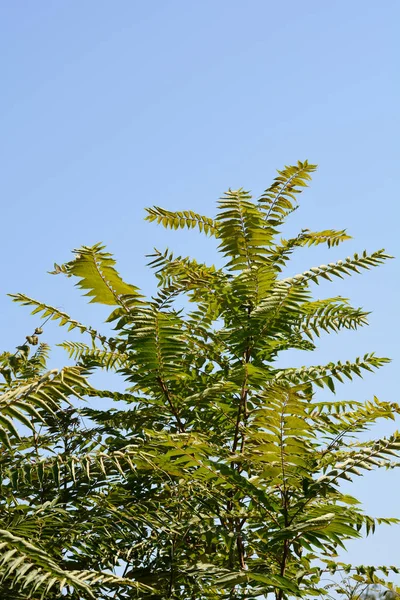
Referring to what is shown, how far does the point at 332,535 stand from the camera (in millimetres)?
2928

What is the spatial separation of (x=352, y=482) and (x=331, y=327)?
58.9 inches

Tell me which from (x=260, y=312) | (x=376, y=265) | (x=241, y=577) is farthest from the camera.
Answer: (x=376, y=265)

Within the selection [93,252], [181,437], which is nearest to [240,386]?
[181,437]

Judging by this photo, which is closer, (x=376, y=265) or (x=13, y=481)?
(x=13, y=481)

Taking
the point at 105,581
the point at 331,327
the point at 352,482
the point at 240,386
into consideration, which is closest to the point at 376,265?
the point at 331,327

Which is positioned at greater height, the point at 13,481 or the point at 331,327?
the point at 331,327

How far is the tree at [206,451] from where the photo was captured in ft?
9.75

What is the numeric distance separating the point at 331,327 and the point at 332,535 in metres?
1.63

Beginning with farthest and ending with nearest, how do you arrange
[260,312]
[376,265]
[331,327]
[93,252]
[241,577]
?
[331,327] → [376,265] → [260,312] → [93,252] → [241,577]

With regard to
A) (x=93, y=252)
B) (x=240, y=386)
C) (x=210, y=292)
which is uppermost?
(x=210, y=292)

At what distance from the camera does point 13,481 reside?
2926mm

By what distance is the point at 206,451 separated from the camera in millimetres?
3129

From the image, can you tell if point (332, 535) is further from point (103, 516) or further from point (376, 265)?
point (376, 265)

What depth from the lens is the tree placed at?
2.97m
